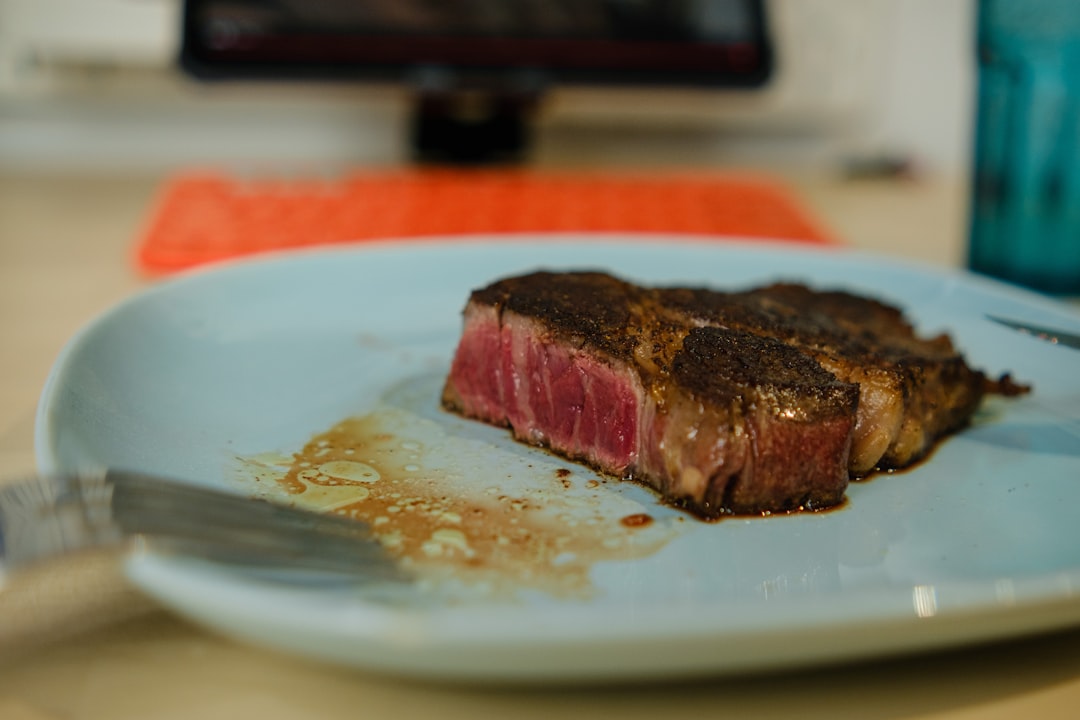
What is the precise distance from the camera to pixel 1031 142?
1.84 meters

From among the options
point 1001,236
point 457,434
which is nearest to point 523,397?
point 457,434

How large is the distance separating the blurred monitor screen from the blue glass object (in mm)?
780

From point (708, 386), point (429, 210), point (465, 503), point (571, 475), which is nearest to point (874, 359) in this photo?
point (708, 386)

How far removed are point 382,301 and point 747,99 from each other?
1.80 metres

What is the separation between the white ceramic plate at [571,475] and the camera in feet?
1.98

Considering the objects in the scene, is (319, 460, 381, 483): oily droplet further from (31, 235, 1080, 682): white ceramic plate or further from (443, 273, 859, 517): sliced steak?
(443, 273, 859, 517): sliced steak

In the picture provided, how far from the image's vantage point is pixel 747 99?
9.69 ft

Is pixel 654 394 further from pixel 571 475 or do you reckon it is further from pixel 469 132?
pixel 469 132

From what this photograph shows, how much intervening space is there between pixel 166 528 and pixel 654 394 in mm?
487

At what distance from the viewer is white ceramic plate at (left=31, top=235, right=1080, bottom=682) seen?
0.60 m

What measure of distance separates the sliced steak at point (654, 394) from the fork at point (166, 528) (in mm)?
318

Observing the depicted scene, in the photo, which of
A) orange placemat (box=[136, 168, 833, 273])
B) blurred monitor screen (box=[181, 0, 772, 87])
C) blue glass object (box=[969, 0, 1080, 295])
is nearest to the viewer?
blue glass object (box=[969, 0, 1080, 295])

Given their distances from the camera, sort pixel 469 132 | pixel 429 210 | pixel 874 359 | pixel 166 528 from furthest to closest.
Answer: pixel 469 132 < pixel 429 210 < pixel 874 359 < pixel 166 528

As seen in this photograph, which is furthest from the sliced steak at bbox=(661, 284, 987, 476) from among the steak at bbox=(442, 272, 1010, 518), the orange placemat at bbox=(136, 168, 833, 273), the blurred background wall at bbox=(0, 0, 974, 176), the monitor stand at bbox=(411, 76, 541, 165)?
the monitor stand at bbox=(411, 76, 541, 165)
